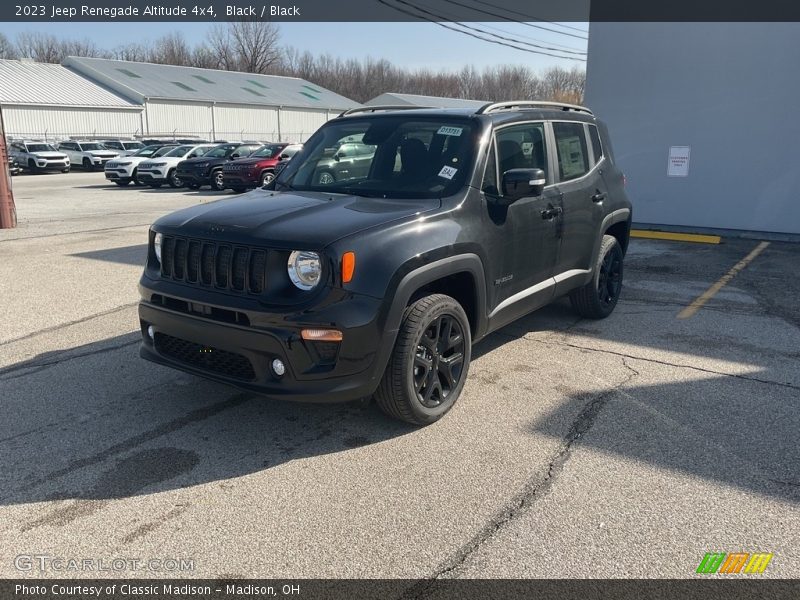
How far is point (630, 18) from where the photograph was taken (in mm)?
12438

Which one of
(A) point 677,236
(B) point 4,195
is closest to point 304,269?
(A) point 677,236

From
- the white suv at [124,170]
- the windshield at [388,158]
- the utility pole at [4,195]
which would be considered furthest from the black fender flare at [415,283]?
the white suv at [124,170]

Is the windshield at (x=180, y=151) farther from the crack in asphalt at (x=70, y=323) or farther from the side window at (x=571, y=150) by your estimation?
the side window at (x=571, y=150)

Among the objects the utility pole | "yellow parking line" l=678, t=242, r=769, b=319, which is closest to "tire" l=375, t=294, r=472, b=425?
"yellow parking line" l=678, t=242, r=769, b=319

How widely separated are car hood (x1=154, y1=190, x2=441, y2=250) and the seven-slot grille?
61 millimetres

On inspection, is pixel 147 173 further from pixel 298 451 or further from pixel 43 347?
pixel 298 451

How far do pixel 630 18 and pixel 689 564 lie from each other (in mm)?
11653

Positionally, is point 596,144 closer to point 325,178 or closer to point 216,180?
point 325,178

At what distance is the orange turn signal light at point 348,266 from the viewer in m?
3.72

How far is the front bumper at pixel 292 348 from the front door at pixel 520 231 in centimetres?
124

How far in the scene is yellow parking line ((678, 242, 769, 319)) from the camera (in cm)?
720

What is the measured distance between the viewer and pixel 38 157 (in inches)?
1300

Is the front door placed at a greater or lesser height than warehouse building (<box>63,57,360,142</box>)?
lesser

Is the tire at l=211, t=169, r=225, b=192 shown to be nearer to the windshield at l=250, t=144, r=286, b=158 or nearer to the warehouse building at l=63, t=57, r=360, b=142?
the windshield at l=250, t=144, r=286, b=158
